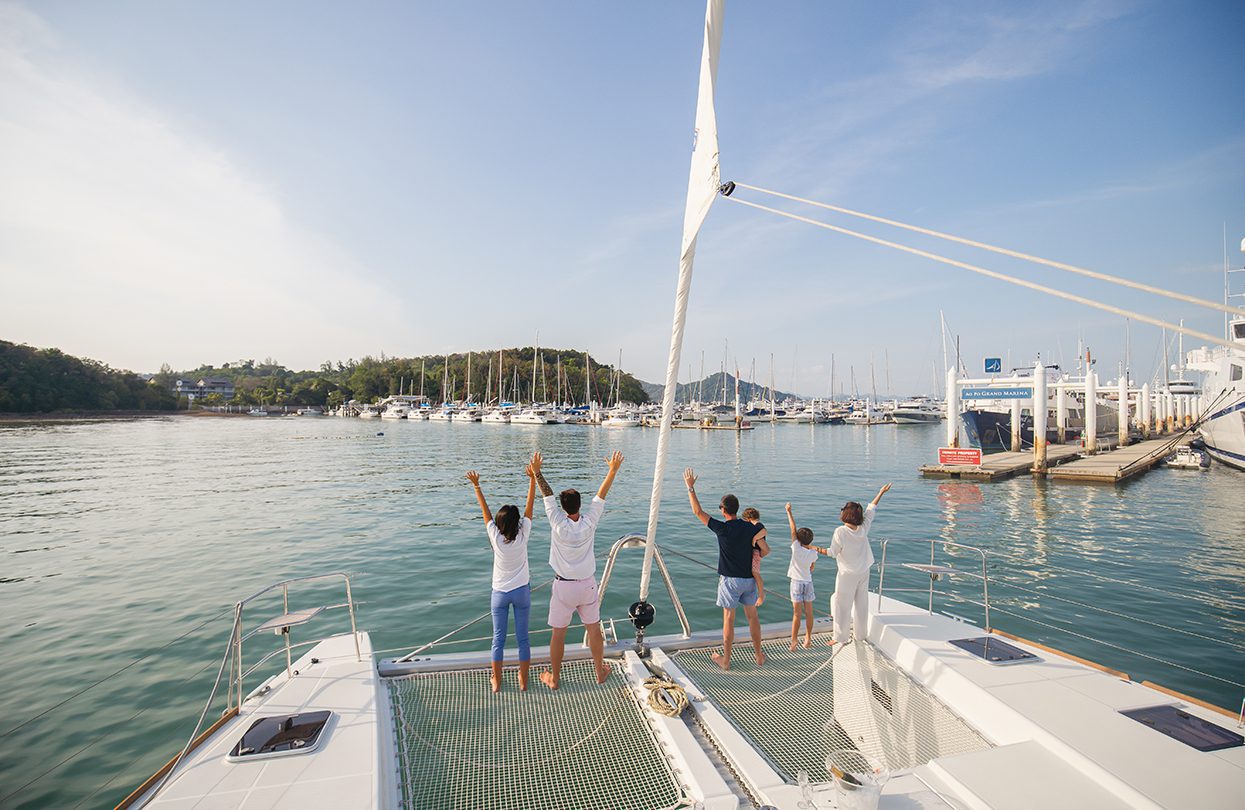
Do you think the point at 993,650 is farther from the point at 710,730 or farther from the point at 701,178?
the point at 701,178

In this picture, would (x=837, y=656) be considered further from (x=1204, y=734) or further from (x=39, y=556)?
(x=39, y=556)

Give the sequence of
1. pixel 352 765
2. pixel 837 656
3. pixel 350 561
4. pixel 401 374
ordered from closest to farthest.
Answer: pixel 352 765 < pixel 837 656 < pixel 350 561 < pixel 401 374

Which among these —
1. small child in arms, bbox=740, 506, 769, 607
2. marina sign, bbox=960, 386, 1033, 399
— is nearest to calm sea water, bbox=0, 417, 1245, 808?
small child in arms, bbox=740, 506, 769, 607

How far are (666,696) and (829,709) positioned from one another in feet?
5.59

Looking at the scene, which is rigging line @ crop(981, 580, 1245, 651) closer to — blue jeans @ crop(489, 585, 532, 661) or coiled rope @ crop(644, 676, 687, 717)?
coiled rope @ crop(644, 676, 687, 717)

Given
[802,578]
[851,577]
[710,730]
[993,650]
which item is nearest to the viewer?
[710,730]

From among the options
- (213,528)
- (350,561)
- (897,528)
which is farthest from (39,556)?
(897,528)

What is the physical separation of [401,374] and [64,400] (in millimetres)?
62619

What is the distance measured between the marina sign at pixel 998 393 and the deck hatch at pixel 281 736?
37631 millimetres

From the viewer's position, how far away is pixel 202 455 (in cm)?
3906

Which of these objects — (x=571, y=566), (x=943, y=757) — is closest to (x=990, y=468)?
(x=571, y=566)

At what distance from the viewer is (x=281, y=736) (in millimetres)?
3885

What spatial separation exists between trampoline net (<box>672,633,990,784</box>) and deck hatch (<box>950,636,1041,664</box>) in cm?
64

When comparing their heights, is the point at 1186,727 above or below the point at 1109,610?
above
